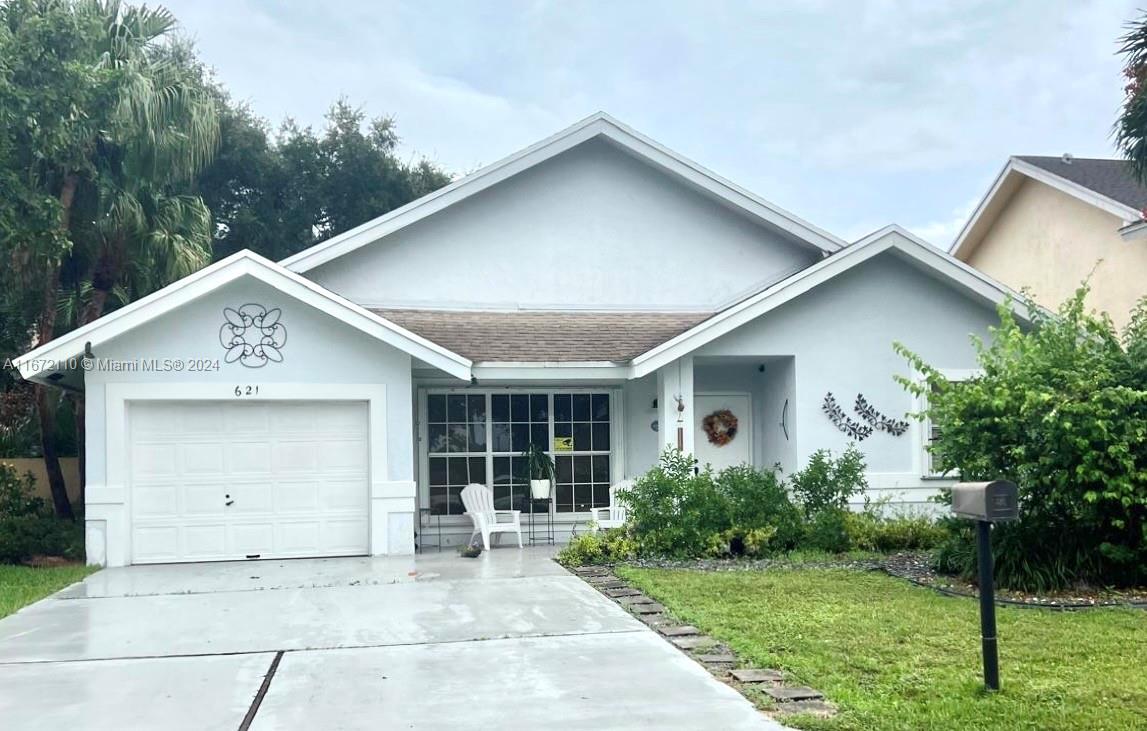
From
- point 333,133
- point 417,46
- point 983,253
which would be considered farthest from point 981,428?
point 333,133

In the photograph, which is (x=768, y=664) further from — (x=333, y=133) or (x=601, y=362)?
(x=333, y=133)

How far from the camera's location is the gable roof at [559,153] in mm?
14664

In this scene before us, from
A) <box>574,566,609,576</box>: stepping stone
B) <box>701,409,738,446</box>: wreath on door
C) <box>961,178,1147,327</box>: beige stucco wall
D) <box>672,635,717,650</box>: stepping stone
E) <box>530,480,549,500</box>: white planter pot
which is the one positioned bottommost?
<box>574,566,609,576</box>: stepping stone

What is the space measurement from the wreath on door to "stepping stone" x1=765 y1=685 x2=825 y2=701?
8911mm

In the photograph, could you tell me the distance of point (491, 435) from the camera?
14609 millimetres

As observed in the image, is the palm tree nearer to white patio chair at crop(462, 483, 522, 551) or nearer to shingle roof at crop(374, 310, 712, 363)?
shingle roof at crop(374, 310, 712, 363)

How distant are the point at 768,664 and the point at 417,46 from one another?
2004 centimetres

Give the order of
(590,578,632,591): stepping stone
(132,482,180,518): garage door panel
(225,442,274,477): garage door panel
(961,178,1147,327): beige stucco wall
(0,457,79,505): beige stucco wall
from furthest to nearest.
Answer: (961,178,1147,327): beige stucco wall < (0,457,79,505): beige stucco wall < (225,442,274,477): garage door panel < (132,482,180,518): garage door panel < (590,578,632,591): stepping stone

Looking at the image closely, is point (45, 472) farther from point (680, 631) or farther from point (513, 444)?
point (680, 631)

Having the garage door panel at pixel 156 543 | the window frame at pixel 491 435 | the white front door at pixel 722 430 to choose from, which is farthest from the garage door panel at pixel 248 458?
the white front door at pixel 722 430

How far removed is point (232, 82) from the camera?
91.7ft

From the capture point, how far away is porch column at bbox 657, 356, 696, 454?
13.6 metres

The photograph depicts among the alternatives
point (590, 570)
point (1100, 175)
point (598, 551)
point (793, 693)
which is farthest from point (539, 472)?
point (1100, 175)

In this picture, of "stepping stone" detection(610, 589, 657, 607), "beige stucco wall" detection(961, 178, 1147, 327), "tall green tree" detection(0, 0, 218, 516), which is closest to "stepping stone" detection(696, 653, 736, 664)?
"stepping stone" detection(610, 589, 657, 607)
